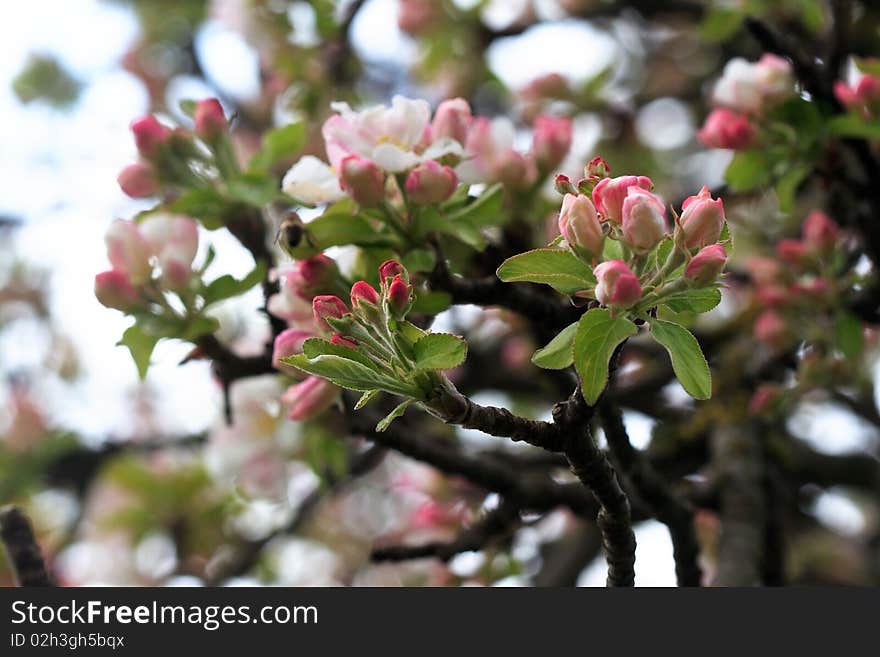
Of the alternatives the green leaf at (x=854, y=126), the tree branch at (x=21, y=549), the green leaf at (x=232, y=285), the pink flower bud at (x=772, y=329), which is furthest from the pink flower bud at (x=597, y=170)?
the pink flower bud at (x=772, y=329)

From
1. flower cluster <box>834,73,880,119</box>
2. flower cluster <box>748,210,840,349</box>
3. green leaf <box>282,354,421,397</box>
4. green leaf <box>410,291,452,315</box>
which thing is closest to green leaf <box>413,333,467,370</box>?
green leaf <box>282,354,421,397</box>

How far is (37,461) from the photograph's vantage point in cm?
282

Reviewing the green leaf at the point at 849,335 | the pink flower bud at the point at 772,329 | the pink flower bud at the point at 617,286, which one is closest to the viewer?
the pink flower bud at the point at 617,286

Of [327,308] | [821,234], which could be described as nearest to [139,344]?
[327,308]

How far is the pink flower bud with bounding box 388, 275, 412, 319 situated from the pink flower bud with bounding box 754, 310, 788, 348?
1.20m

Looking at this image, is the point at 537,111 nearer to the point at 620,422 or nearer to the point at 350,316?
the point at 620,422

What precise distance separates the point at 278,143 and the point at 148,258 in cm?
25

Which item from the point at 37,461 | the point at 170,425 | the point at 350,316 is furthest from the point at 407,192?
the point at 170,425

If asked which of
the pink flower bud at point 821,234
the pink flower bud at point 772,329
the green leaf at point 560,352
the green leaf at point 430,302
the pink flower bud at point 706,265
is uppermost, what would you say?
the pink flower bud at point 706,265

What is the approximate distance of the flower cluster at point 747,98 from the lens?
150 cm

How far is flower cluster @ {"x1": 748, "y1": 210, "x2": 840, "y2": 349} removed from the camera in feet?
5.67

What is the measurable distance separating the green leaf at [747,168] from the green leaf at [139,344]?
2.94 feet

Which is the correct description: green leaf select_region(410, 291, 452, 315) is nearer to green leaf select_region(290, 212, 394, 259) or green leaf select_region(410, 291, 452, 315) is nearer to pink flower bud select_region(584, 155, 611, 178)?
green leaf select_region(290, 212, 394, 259)

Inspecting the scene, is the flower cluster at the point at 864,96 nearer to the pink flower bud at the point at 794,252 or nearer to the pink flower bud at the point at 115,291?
the pink flower bud at the point at 794,252
